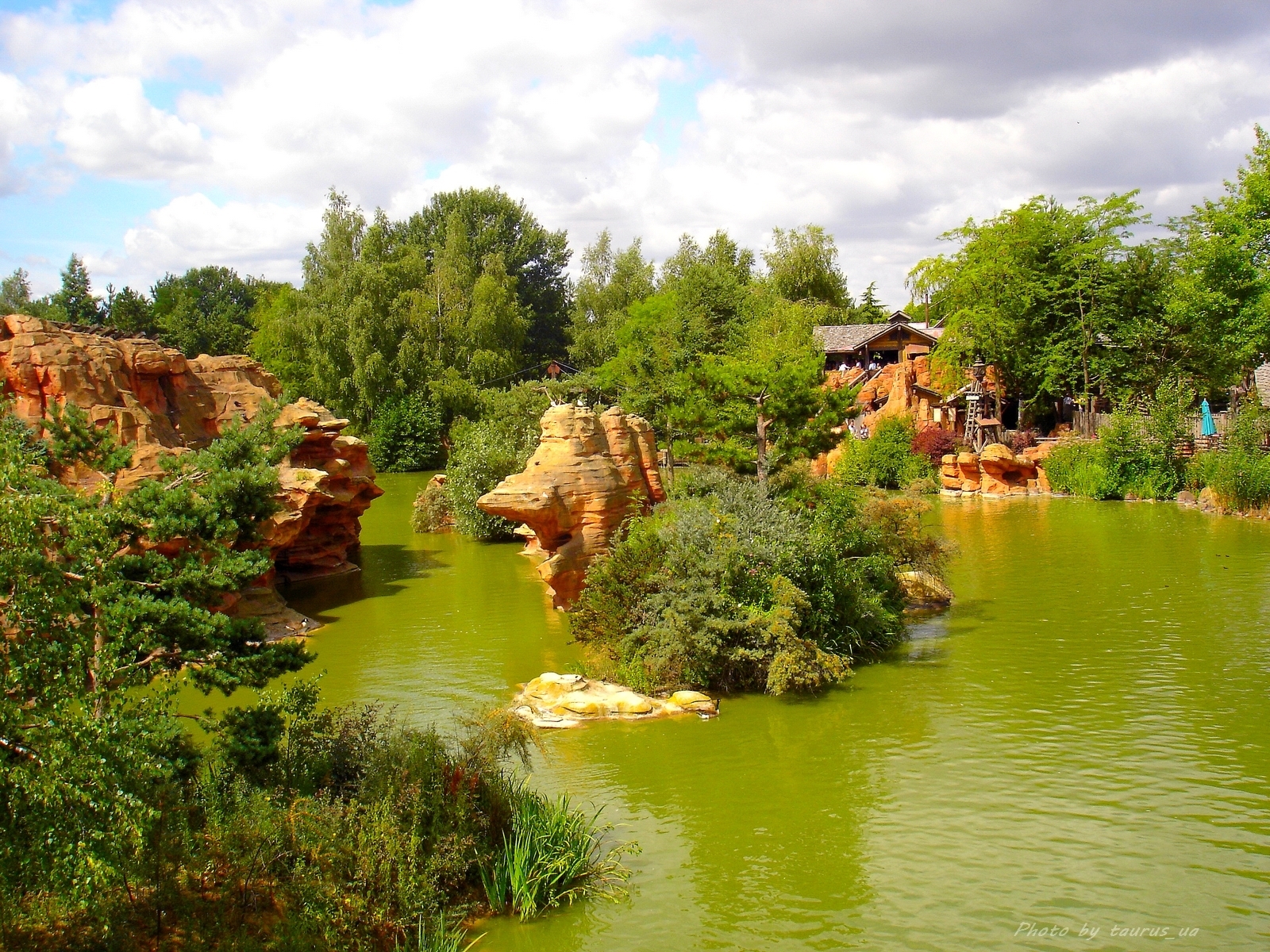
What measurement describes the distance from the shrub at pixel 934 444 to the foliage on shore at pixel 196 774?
34.5 m

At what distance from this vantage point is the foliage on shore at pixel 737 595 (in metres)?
15.3

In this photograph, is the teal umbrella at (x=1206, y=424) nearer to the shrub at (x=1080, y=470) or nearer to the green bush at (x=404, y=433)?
the shrub at (x=1080, y=470)

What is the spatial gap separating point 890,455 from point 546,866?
3423cm

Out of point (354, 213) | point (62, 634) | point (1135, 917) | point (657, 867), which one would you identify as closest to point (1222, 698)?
point (1135, 917)

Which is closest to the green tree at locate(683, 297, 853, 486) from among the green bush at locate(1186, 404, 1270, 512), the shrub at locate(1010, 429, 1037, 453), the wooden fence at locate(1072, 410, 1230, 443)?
the green bush at locate(1186, 404, 1270, 512)

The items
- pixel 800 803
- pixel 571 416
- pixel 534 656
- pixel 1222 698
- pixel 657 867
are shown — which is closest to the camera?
pixel 657 867

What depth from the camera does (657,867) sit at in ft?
33.9

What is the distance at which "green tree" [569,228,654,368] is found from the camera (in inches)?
2547

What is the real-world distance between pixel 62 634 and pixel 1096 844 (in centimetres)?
987

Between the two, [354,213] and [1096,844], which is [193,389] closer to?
[1096,844]

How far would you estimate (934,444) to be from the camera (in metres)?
A: 42.7

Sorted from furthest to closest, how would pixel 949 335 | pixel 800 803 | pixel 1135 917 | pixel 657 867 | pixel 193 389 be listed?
pixel 949 335, pixel 193 389, pixel 800 803, pixel 657 867, pixel 1135 917

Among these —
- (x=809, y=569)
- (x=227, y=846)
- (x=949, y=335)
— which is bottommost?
(x=227, y=846)

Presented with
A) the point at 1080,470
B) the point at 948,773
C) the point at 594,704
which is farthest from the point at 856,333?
the point at 948,773
